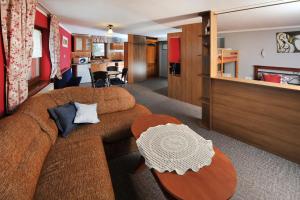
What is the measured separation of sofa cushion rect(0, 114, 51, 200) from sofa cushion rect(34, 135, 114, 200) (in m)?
0.08

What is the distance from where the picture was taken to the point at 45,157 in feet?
5.65

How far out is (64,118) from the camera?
Answer: 2238 millimetres

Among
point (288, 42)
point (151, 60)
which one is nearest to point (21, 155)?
point (288, 42)

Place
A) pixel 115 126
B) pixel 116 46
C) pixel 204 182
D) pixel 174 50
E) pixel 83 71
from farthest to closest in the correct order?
pixel 116 46 < pixel 83 71 < pixel 174 50 < pixel 115 126 < pixel 204 182

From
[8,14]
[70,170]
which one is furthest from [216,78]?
[8,14]

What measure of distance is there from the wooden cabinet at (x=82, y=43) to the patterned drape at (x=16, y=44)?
20.8 feet

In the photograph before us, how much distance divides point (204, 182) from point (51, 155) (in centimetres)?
135

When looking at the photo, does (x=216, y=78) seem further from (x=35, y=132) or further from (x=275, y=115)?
(x=35, y=132)

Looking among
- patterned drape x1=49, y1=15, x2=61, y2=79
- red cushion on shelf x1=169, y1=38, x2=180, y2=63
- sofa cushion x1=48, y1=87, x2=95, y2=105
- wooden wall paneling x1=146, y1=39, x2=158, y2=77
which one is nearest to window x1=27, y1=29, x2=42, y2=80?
patterned drape x1=49, y1=15, x2=61, y2=79

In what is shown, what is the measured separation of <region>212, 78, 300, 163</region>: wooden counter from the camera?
89.8 inches

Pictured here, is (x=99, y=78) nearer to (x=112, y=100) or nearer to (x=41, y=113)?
(x=112, y=100)

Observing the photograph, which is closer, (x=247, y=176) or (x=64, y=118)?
(x=247, y=176)

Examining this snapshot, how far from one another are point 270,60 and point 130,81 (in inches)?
200

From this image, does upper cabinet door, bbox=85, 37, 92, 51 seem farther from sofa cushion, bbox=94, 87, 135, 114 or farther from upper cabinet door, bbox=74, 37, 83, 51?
sofa cushion, bbox=94, 87, 135, 114
